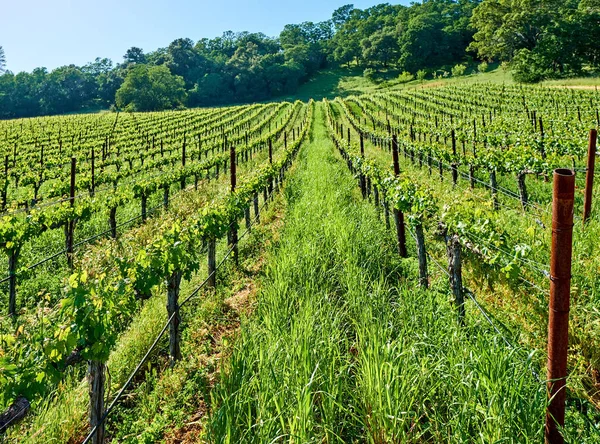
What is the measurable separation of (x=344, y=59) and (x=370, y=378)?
12134 cm

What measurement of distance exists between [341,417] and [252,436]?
79cm

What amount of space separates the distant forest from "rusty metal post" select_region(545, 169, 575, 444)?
61081 mm

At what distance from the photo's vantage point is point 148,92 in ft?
266

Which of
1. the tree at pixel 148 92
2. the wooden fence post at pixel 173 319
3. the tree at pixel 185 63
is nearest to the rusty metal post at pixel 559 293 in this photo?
the wooden fence post at pixel 173 319

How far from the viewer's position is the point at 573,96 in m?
35.0

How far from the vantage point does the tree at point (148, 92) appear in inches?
3155

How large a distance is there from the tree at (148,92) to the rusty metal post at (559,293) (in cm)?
8666

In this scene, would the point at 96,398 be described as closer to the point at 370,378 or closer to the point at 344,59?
the point at 370,378

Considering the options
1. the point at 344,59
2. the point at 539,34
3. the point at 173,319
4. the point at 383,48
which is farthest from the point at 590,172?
the point at 344,59

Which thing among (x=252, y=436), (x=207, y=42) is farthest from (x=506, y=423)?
(x=207, y=42)

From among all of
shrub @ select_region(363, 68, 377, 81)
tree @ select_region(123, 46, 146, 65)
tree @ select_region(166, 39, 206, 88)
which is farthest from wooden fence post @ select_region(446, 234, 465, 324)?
tree @ select_region(123, 46, 146, 65)

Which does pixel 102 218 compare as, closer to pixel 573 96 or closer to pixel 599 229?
pixel 599 229

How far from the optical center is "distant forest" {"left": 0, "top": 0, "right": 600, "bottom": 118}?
→ 54.1 metres

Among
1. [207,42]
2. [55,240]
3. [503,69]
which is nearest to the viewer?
[55,240]
